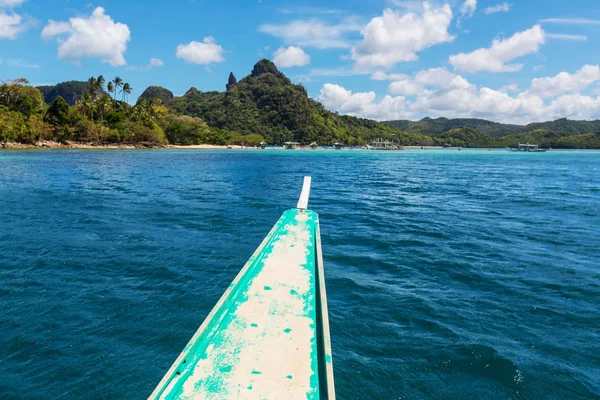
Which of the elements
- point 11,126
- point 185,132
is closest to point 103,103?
point 185,132

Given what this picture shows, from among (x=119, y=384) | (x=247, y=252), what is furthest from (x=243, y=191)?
(x=119, y=384)

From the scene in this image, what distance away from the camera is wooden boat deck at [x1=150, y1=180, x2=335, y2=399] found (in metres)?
2.50

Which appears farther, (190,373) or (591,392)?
(591,392)

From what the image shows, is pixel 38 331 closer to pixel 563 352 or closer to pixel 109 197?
pixel 563 352

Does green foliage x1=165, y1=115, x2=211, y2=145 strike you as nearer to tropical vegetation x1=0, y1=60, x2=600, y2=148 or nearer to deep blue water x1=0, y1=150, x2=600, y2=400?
tropical vegetation x1=0, y1=60, x2=600, y2=148

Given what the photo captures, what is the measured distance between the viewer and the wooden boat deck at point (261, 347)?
250cm

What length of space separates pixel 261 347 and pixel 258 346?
31 millimetres

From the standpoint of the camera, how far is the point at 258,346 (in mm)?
2990

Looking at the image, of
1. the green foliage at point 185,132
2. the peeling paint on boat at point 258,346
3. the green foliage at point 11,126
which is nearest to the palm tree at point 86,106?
the green foliage at point 11,126

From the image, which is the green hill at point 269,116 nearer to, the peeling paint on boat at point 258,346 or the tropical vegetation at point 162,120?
the tropical vegetation at point 162,120

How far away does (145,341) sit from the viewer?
4.99m

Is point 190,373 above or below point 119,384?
above

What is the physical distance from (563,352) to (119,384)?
243 inches

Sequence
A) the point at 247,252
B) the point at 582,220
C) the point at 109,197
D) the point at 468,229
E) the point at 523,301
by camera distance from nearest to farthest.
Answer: the point at 523,301 → the point at 247,252 → the point at 468,229 → the point at 582,220 → the point at 109,197
